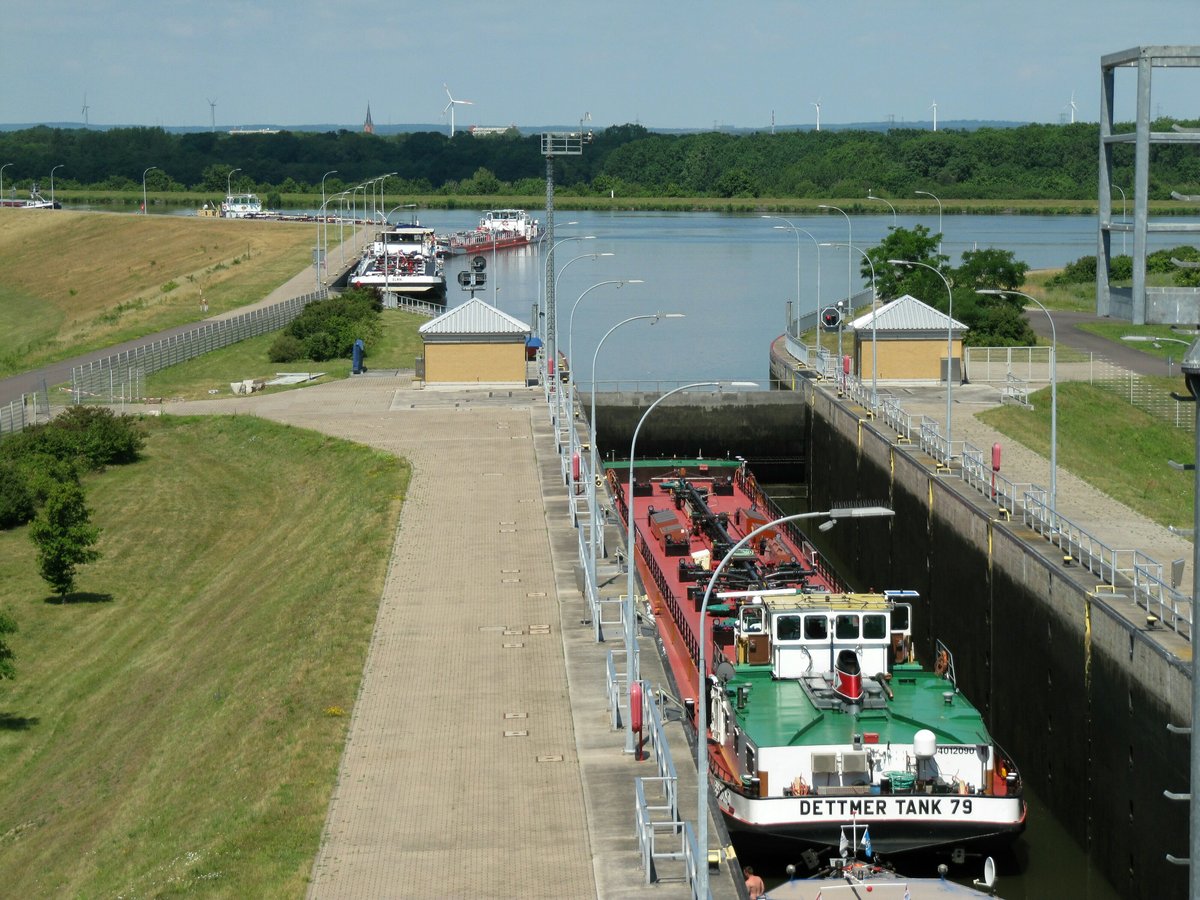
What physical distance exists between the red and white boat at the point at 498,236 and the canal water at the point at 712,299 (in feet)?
6.01

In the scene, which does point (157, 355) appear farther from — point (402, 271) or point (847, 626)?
point (847, 626)

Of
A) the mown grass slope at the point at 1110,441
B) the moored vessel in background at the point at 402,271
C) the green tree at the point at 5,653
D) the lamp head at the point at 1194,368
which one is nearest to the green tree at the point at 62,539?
the green tree at the point at 5,653

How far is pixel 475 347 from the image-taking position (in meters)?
72.1

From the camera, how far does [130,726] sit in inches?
1518

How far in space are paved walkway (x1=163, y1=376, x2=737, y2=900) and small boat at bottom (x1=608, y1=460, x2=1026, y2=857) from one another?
191 centimetres

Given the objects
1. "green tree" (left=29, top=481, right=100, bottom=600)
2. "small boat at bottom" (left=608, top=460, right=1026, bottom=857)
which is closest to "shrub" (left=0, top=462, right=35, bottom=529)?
"green tree" (left=29, top=481, right=100, bottom=600)

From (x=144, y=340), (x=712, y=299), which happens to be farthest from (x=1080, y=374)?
(x=712, y=299)

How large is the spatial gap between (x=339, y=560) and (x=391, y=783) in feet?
56.0

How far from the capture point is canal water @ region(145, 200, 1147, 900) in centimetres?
3447

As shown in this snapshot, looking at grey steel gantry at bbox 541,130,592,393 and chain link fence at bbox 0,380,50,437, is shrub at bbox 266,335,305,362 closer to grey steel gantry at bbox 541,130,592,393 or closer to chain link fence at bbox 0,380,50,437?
chain link fence at bbox 0,380,50,437

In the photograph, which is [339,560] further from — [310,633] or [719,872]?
[719,872]

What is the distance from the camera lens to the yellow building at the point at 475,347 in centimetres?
7156

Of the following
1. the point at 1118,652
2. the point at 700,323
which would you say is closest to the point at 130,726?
the point at 1118,652

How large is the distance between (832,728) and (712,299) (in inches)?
3941
